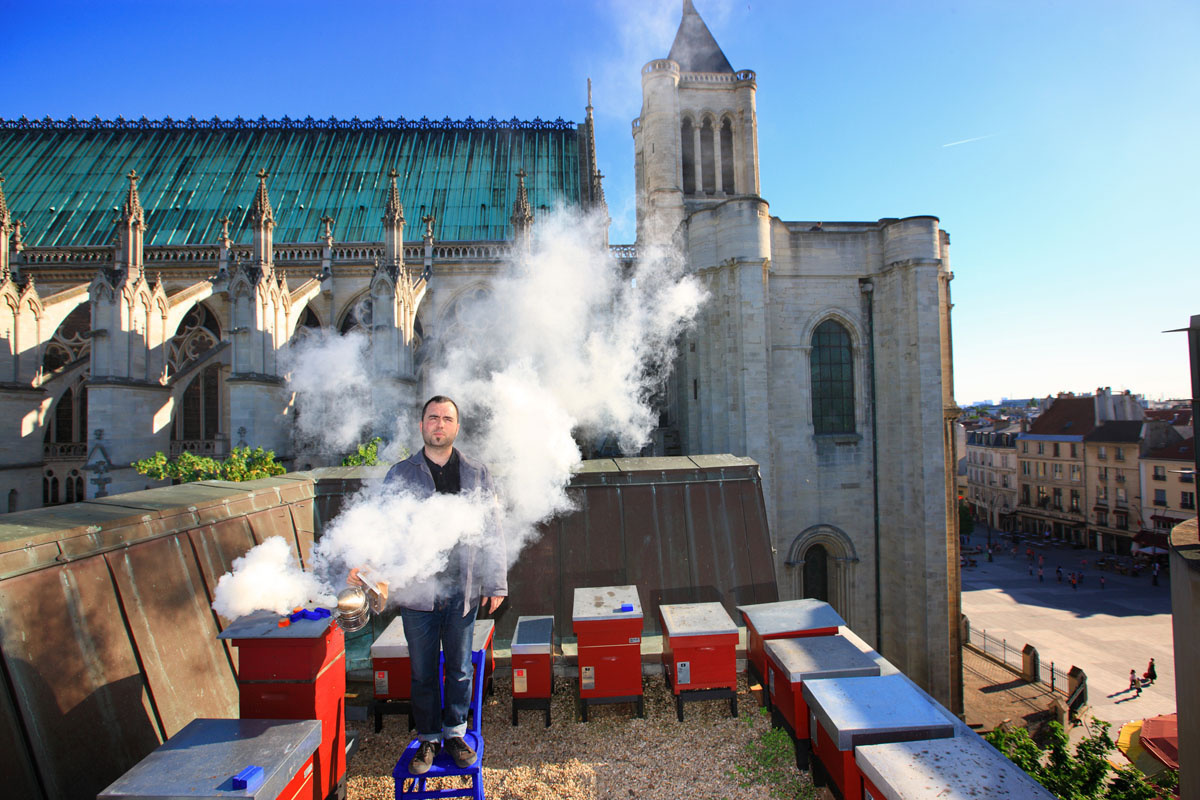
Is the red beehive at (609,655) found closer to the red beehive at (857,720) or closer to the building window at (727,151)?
the red beehive at (857,720)

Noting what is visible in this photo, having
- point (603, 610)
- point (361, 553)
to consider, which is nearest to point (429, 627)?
point (361, 553)

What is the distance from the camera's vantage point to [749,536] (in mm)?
7535

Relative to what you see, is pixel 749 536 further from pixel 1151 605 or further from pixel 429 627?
pixel 1151 605

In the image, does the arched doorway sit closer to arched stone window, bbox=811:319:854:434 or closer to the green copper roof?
arched stone window, bbox=811:319:854:434

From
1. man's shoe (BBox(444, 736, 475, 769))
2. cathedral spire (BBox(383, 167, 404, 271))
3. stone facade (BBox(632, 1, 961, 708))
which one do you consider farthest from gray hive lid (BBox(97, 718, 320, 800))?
cathedral spire (BBox(383, 167, 404, 271))

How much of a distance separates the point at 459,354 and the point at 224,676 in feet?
43.3

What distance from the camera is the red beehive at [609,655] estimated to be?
16.2 ft

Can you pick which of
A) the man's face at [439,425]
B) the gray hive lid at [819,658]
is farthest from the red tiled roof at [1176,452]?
the man's face at [439,425]

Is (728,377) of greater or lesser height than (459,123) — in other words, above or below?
below

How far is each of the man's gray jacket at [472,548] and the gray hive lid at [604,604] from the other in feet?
4.09

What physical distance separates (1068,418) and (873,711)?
48.0m

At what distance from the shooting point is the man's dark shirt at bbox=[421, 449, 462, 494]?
12.8 ft

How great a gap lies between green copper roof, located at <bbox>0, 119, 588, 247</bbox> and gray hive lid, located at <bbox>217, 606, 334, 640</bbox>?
18.0 meters

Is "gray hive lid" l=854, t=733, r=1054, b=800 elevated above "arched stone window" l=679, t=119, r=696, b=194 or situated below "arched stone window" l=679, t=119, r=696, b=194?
below
